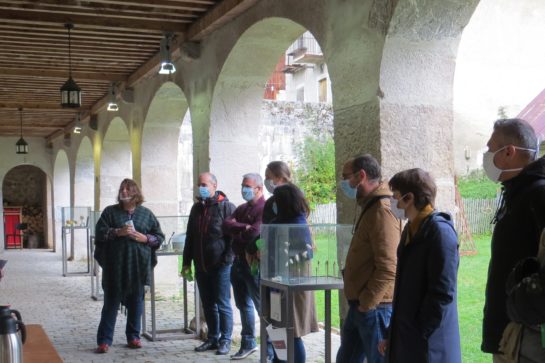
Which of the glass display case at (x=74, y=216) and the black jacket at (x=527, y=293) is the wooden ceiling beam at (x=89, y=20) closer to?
the black jacket at (x=527, y=293)

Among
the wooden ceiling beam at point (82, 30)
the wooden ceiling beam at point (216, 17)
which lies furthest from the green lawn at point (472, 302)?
the wooden ceiling beam at point (82, 30)

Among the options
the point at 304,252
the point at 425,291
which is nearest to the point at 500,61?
the point at 304,252

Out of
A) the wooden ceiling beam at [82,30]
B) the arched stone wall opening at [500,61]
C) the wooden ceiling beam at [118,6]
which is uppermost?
the arched stone wall opening at [500,61]

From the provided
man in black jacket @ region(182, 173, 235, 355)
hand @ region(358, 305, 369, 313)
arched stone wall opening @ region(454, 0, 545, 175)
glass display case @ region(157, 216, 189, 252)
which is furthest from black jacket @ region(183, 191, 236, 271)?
arched stone wall opening @ region(454, 0, 545, 175)

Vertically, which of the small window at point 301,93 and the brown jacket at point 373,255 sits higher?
the small window at point 301,93

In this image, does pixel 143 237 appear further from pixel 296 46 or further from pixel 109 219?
pixel 296 46

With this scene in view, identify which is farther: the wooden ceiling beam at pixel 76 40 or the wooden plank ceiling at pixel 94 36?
the wooden ceiling beam at pixel 76 40

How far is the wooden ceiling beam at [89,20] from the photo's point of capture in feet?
22.1

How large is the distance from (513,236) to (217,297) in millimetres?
3884

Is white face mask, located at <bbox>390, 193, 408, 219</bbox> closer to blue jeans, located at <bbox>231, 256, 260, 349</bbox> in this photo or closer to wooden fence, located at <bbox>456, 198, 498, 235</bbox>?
blue jeans, located at <bbox>231, 256, 260, 349</bbox>

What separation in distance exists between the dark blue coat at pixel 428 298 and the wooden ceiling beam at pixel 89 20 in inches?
197

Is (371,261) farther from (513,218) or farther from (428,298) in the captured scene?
(513,218)

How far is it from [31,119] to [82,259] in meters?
3.66

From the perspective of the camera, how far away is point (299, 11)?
532 cm
